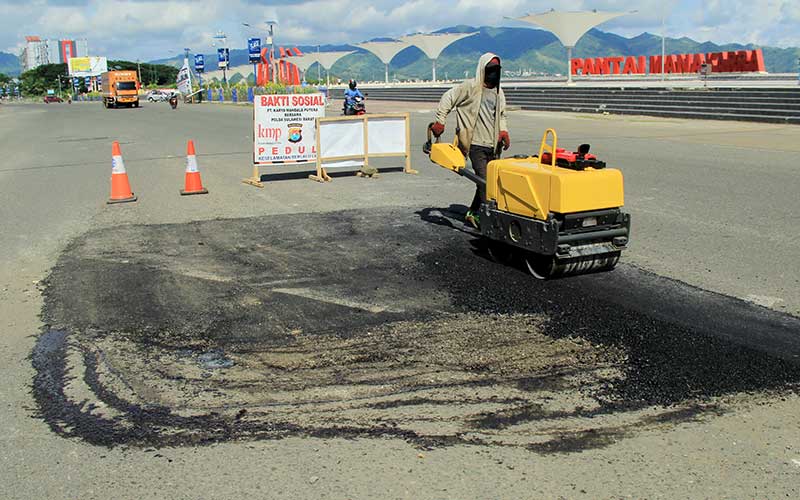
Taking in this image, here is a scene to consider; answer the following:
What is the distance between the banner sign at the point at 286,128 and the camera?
12.9m

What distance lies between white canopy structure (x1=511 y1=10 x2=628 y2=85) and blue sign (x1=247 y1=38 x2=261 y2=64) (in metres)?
29.5

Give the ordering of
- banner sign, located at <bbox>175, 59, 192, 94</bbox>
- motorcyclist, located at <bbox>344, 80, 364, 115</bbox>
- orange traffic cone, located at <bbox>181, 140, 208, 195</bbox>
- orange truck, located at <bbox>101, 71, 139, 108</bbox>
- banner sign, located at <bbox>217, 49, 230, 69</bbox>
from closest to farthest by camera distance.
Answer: orange traffic cone, located at <bbox>181, 140, 208, 195</bbox> → motorcyclist, located at <bbox>344, 80, 364, 115</bbox> → orange truck, located at <bbox>101, 71, 139, 108</bbox> → banner sign, located at <bbox>175, 59, 192, 94</bbox> → banner sign, located at <bbox>217, 49, 230, 69</bbox>

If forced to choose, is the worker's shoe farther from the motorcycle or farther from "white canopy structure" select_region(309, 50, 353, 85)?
"white canopy structure" select_region(309, 50, 353, 85)

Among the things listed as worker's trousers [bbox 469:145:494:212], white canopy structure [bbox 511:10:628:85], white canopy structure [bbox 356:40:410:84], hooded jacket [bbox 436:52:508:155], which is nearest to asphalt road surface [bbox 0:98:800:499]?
worker's trousers [bbox 469:145:494:212]

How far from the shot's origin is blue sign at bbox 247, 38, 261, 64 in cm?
7225

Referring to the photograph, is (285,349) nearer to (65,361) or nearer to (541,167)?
(65,361)

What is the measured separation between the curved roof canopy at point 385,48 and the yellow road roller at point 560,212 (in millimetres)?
75030

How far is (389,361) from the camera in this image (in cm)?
466

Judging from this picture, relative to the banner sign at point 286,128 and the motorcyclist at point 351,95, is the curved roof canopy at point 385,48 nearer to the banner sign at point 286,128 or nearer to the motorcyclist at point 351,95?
the motorcyclist at point 351,95

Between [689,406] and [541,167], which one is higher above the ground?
[541,167]

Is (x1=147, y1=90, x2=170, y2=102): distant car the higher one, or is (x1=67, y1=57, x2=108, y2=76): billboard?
(x1=67, y1=57, x2=108, y2=76): billboard

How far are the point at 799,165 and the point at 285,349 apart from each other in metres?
11.8

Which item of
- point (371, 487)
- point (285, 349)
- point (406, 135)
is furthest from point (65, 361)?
point (406, 135)

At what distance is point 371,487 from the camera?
3.27 meters
